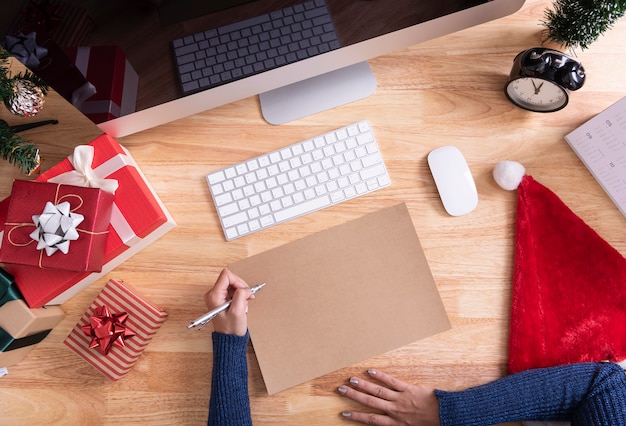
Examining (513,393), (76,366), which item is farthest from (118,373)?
(513,393)

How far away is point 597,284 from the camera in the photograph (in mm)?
864

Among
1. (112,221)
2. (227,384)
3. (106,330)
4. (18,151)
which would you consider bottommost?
(227,384)

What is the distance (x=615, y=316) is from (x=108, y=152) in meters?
0.92

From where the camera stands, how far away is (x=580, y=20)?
2.76 feet

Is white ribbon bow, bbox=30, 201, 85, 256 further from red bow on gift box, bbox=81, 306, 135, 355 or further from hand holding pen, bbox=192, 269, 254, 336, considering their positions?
hand holding pen, bbox=192, 269, 254, 336

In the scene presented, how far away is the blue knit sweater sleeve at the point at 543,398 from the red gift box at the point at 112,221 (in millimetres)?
589

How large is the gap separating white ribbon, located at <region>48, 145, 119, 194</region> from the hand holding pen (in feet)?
0.77

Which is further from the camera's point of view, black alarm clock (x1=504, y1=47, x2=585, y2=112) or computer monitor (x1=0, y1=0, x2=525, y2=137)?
black alarm clock (x1=504, y1=47, x2=585, y2=112)

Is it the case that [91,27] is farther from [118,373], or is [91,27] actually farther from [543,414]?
[543,414]

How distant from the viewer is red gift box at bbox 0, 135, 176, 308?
801 mm

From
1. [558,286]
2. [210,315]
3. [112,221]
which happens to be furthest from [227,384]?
[558,286]

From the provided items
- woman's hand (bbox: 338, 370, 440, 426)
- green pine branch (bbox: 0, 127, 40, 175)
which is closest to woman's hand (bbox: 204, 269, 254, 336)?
woman's hand (bbox: 338, 370, 440, 426)

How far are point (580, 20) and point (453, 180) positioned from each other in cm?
34

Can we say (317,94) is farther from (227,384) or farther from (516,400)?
(516,400)
